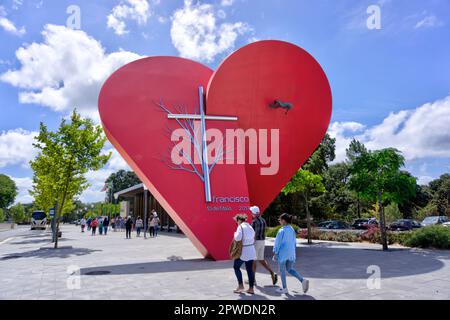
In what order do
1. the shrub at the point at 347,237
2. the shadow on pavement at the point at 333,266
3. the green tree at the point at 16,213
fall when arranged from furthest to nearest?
the green tree at the point at 16,213 < the shrub at the point at 347,237 < the shadow on pavement at the point at 333,266

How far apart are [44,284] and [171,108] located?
21.8ft

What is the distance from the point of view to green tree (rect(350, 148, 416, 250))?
48.7 feet

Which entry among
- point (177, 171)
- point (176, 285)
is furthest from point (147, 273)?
point (177, 171)

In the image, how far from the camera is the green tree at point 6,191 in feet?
275

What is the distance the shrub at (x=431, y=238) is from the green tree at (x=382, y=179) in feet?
5.68

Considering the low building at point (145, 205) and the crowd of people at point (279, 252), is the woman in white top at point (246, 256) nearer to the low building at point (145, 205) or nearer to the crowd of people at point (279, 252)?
the crowd of people at point (279, 252)

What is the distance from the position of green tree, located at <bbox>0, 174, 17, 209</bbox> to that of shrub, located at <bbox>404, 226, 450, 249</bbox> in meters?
91.3

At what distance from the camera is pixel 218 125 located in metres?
12.3

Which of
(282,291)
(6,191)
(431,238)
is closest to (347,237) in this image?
(431,238)

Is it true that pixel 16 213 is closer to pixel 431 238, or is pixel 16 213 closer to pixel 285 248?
pixel 431 238

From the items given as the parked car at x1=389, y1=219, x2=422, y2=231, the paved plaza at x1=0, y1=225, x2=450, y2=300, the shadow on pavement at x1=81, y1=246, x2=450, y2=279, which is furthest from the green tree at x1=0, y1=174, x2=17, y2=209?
the shadow on pavement at x1=81, y1=246, x2=450, y2=279

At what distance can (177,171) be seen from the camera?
11352mm

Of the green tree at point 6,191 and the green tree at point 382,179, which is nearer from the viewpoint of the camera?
the green tree at point 382,179

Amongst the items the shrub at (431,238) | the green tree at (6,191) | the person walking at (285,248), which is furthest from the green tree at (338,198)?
the green tree at (6,191)
